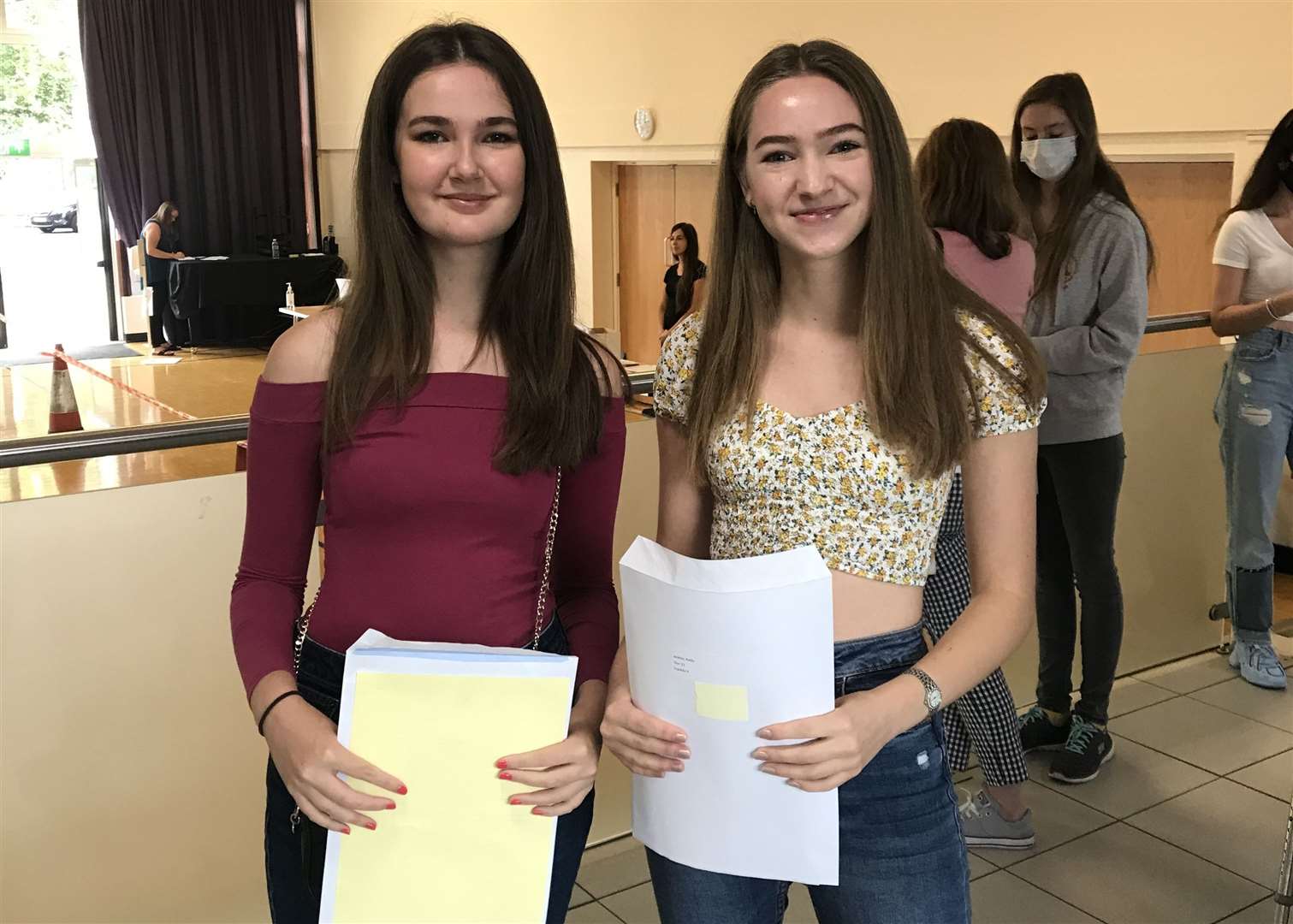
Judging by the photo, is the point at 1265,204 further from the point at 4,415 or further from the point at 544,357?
the point at 4,415

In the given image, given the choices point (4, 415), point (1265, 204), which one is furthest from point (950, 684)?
point (1265, 204)

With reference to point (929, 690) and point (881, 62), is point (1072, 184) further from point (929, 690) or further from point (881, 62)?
point (881, 62)

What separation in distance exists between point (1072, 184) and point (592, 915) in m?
1.93

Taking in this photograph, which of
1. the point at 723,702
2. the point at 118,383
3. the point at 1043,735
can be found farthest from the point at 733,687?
the point at 118,383

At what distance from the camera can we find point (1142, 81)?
4.96m

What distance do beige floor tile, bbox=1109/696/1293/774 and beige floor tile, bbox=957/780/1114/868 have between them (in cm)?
32

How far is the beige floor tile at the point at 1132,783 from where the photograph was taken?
291cm

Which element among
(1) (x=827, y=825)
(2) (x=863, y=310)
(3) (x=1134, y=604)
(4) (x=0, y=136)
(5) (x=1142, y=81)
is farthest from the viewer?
(5) (x=1142, y=81)

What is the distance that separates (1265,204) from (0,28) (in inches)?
180

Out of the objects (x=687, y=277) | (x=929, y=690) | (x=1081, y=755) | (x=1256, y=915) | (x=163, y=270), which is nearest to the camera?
(x=929, y=690)

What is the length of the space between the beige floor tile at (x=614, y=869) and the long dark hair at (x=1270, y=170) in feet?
7.79

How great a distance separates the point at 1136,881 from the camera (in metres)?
2.56

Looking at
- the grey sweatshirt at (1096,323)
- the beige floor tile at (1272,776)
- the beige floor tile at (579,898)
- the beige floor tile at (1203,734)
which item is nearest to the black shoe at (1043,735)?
the beige floor tile at (1203,734)

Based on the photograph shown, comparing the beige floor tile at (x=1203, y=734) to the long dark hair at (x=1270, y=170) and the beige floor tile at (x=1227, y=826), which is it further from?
the long dark hair at (x=1270, y=170)
